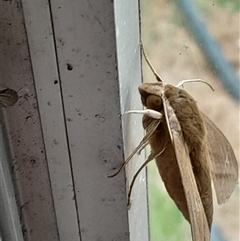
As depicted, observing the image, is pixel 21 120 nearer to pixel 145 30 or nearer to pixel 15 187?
pixel 15 187

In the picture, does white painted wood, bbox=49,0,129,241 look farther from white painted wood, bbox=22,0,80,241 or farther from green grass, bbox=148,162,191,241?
green grass, bbox=148,162,191,241

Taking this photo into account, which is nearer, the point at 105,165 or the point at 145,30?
the point at 105,165

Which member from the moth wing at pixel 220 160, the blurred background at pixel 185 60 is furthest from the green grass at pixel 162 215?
the moth wing at pixel 220 160

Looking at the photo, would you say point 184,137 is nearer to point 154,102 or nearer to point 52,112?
point 154,102

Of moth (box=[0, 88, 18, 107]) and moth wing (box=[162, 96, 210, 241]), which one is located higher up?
moth (box=[0, 88, 18, 107])

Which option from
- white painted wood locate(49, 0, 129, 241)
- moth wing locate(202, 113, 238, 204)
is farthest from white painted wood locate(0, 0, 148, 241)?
moth wing locate(202, 113, 238, 204)

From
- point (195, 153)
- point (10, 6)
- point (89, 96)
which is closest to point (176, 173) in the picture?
point (195, 153)

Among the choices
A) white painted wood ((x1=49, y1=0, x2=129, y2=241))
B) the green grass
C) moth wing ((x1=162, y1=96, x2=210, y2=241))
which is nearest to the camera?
→ white painted wood ((x1=49, y1=0, x2=129, y2=241))
